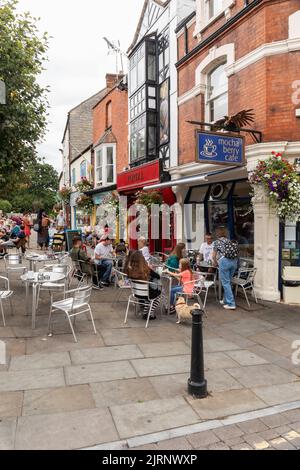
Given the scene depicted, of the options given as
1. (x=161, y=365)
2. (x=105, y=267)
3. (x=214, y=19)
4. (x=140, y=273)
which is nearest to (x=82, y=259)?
(x=105, y=267)

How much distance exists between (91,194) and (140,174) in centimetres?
734

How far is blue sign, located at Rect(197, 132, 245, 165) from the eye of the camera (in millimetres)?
8031

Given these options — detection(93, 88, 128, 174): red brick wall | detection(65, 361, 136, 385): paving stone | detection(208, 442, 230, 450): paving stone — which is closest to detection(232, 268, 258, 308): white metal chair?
detection(65, 361, 136, 385): paving stone

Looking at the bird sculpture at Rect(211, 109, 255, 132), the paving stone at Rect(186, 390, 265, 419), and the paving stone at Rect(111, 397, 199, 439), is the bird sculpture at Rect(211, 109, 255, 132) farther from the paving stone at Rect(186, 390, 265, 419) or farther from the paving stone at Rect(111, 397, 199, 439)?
the paving stone at Rect(111, 397, 199, 439)

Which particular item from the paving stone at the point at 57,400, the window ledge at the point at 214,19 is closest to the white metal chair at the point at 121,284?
the paving stone at the point at 57,400

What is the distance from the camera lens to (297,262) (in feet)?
28.3

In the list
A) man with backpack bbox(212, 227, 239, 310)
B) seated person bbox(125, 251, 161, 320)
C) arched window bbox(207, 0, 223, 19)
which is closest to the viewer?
seated person bbox(125, 251, 161, 320)

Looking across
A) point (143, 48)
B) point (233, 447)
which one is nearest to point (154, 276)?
point (233, 447)

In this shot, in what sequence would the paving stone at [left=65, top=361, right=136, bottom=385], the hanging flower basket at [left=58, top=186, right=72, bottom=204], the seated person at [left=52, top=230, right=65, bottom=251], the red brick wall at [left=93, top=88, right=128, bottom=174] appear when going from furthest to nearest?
the hanging flower basket at [left=58, top=186, right=72, bottom=204]
the red brick wall at [left=93, top=88, right=128, bottom=174]
the seated person at [left=52, top=230, right=65, bottom=251]
the paving stone at [left=65, top=361, right=136, bottom=385]

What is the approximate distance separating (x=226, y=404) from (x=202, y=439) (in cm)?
75

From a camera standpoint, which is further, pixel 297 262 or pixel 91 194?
pixel 91 194

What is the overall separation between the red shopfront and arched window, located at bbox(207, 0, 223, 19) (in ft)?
Result: 15.6

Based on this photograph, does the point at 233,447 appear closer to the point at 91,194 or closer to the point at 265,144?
the point at 265,144

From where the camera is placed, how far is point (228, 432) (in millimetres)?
3553
